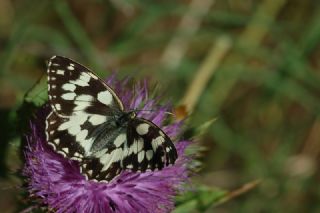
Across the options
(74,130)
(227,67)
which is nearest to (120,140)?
(74,130)

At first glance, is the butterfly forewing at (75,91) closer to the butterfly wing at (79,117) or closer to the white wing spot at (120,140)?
the butterfly wing at (79,117)

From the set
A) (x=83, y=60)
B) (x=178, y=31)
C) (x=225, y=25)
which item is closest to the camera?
(x=83, y=60)

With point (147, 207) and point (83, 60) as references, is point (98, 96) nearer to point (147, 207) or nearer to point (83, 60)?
point (147, 207)

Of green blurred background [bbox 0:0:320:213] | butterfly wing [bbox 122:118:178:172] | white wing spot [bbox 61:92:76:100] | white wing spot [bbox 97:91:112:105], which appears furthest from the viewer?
green blurred background [bbox 0:0:320:213]

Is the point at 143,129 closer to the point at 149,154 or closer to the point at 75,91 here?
the point at 149,154

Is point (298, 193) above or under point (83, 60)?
under

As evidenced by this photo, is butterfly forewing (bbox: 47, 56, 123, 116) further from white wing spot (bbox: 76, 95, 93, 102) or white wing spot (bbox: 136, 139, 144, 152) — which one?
white wing spot (bbox: 136, 139, 144, 152)

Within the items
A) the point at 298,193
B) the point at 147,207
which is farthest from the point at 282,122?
the point at 147,207

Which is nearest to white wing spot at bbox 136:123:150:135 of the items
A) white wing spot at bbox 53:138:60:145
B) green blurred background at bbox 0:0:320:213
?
white wing spot at bbox 53:138:60:145
